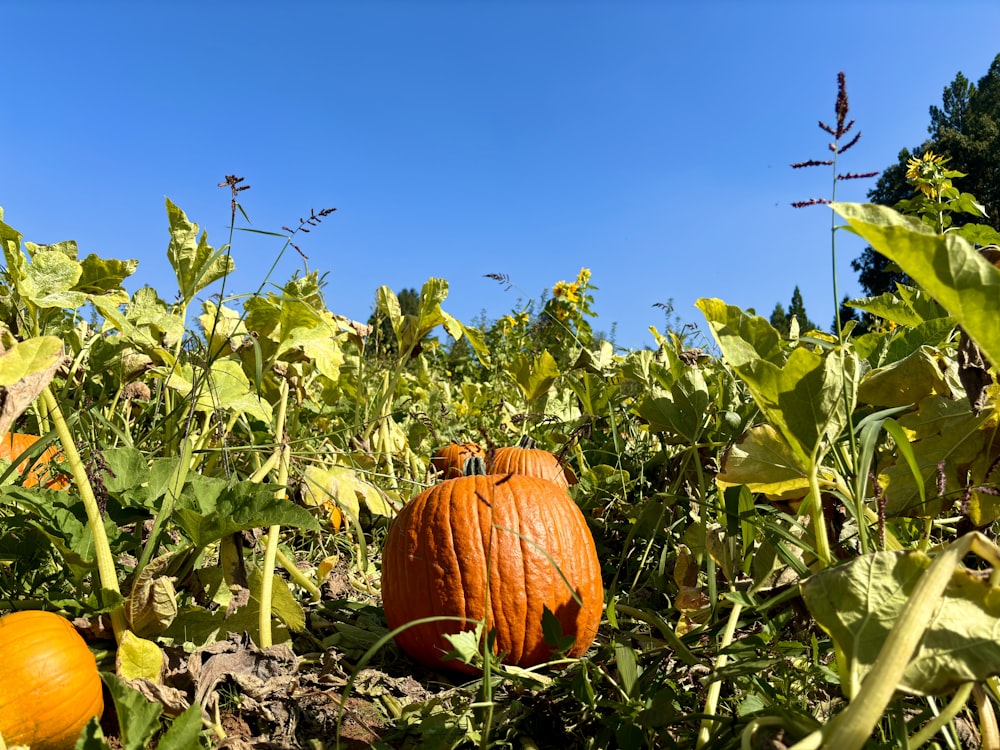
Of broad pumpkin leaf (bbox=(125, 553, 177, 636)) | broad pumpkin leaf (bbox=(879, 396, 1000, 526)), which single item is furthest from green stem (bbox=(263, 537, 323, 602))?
broad pumpkin leaf (bbox=(879, 396, 1000, 526))

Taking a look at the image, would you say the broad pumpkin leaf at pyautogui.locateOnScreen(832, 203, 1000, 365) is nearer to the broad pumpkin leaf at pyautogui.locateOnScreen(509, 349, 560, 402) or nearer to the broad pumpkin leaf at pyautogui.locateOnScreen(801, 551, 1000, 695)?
the broad pumpkin leaf at pyautogui.locateOnScreen(801, 551, 1000, 695)

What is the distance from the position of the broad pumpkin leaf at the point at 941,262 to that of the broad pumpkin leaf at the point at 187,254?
131 centimetres

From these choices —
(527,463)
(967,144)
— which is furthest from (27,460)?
(967,144)

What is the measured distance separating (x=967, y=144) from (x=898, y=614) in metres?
27.4

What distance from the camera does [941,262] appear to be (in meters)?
0.72

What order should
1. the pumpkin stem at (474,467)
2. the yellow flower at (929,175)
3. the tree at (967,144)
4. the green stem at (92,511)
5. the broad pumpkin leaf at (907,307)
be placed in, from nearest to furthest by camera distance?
1. the green stem at (92,511)
2. the broad pumpkin leaf at (907,307)
3. the pumpkin stem at (474,467)
4. the yellow flower at (929,175)
5. the tree at (967,144)

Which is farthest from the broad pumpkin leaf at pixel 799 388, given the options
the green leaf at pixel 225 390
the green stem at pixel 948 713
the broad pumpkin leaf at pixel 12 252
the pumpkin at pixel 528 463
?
the pumpkin at pixel 528 463

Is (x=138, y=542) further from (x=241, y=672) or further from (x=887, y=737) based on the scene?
(x=887, y=737)

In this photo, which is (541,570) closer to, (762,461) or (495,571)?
(495,571)

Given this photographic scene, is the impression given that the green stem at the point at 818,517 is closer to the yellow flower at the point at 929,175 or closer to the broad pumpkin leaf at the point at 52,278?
the broad pumpkin leaf at the point at 52,278

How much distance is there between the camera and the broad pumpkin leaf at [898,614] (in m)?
0.74

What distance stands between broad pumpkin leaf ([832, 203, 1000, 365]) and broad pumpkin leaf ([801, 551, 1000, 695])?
262mm

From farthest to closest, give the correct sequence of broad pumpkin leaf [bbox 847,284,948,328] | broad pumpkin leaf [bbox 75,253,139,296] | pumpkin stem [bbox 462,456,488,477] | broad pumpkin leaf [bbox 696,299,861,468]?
pumpkin stem [bbox 462,456,488,477] < broad pumpkin leaf [bbox 75,253,139,296] < broad pumpkin leaf [bbox 847,284,948,328] < broad pumpkin leaf [bbox 696,299,861,468]

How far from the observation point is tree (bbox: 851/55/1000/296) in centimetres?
2244
